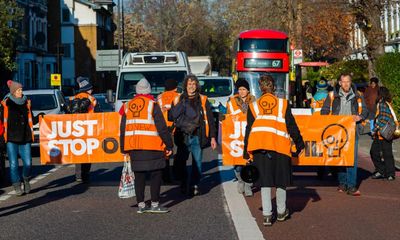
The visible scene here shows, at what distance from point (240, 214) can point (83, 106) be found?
15.4 feet

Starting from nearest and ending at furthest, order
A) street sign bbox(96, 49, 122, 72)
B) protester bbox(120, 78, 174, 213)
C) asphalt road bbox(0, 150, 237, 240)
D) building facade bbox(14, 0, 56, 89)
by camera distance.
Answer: asphalt road bbox(0, 150, 237, 240) → protester bbox(120, 78, 174, 213) → street sign bbox(96, 49, 122, 72) → building facade bbox(14, 0, 56, 89)

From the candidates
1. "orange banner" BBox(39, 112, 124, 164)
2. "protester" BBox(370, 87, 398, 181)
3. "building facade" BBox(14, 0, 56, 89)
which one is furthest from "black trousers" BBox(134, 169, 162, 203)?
"building facade" BBox(14, 0, 56, 89)

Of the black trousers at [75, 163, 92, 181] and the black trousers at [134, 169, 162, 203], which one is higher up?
the black trousers at [134, 169, 162, 203]

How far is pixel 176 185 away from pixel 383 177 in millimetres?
3841

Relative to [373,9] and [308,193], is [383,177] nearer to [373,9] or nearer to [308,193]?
[308,193]

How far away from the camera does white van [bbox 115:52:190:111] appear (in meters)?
21.3

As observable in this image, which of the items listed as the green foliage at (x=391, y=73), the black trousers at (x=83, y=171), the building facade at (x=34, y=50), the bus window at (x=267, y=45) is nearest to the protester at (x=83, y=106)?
the black trousers at (x=83, y=171)

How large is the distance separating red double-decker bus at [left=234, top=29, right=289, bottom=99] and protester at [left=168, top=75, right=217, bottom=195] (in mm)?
25110

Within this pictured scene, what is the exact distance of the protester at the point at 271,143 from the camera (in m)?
10.1

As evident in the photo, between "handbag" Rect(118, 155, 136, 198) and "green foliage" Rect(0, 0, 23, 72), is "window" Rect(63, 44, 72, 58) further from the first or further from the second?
"handbag" Rect(118, 155, 136, 198)

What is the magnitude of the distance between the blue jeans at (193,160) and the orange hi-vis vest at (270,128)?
118 inches

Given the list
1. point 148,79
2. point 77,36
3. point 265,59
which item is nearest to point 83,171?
point 148,79

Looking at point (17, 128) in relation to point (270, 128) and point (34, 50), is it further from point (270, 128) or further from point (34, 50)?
point (34, 50)

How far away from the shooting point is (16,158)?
13.7 metres
